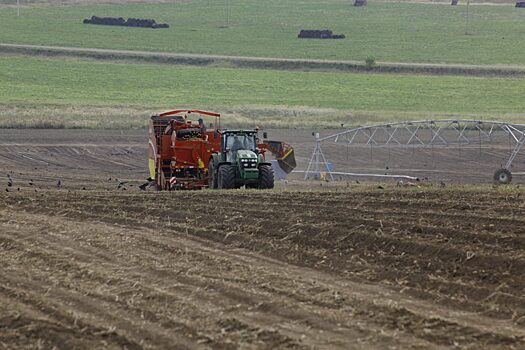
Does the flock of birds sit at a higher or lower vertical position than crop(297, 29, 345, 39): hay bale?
lower

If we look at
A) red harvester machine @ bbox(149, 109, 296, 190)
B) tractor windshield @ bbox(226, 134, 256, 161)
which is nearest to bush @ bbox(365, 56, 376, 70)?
red harvester machine @ bbox(149, 109, 296, 190)

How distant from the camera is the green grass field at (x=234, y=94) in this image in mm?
57531

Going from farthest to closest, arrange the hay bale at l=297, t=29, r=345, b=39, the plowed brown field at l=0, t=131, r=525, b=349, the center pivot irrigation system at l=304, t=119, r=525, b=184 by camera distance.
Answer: the hay bale at l=297, t=29, r=345, b=39, the center pivot irrigation system at l=304, t=119, r=525, b=184, the plowed brown field at l=0, t=131, r=525, b=349

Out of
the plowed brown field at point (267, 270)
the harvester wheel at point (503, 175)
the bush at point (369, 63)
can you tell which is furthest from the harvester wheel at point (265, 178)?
the bush at point (369, 63)

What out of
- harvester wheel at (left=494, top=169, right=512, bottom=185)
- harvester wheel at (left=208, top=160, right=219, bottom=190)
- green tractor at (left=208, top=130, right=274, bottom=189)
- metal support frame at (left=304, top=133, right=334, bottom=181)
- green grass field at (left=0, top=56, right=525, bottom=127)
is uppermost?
green tractor at (left=208, top=130, right=274, bottom=189)

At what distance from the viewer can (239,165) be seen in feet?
92.5

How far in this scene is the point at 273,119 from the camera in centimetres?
5744

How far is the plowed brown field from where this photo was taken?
1266 centimetres

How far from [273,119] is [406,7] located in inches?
3309

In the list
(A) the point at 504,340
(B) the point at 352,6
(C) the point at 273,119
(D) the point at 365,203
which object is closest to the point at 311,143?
(C) the point at 273,119

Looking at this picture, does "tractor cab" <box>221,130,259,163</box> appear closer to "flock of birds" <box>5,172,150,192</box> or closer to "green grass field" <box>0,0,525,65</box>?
"flock of birds" <box>5,172,150,192</box>

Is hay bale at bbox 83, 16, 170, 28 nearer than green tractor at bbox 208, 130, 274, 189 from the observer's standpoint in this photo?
No

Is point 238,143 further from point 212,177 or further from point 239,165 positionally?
point 212,177

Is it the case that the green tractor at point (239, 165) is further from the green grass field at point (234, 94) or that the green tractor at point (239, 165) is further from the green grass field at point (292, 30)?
the green grass field at point (292, 30)
